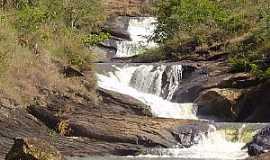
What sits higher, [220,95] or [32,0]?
[32,0]

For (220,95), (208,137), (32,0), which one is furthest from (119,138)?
(32,0)

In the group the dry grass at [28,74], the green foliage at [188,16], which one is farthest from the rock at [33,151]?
the green foliage at [188,16]

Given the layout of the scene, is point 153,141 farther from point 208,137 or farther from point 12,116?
point 12,116

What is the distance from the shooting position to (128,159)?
842 inches

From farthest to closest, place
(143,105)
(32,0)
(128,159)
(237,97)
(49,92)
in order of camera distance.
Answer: (32,0), (237,97), (143,105), (49,92), (128,159)

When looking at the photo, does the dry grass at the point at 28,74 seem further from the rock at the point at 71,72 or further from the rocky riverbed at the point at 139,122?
the rock at the point at 71,72

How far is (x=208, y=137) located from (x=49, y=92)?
22.2 ft

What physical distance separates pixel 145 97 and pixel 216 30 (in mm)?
13213

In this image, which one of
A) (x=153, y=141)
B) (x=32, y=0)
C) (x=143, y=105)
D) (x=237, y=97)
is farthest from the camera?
(x=32, y=0)

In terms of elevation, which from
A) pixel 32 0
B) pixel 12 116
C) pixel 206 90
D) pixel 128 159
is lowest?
pixel 128 159

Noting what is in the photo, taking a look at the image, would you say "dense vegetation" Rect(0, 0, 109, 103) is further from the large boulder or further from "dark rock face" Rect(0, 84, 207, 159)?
the large boulder

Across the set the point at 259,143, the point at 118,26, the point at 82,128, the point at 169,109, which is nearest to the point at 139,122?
the point at 82,128

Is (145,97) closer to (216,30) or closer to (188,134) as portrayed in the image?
(188,134)

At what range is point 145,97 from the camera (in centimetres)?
3158
